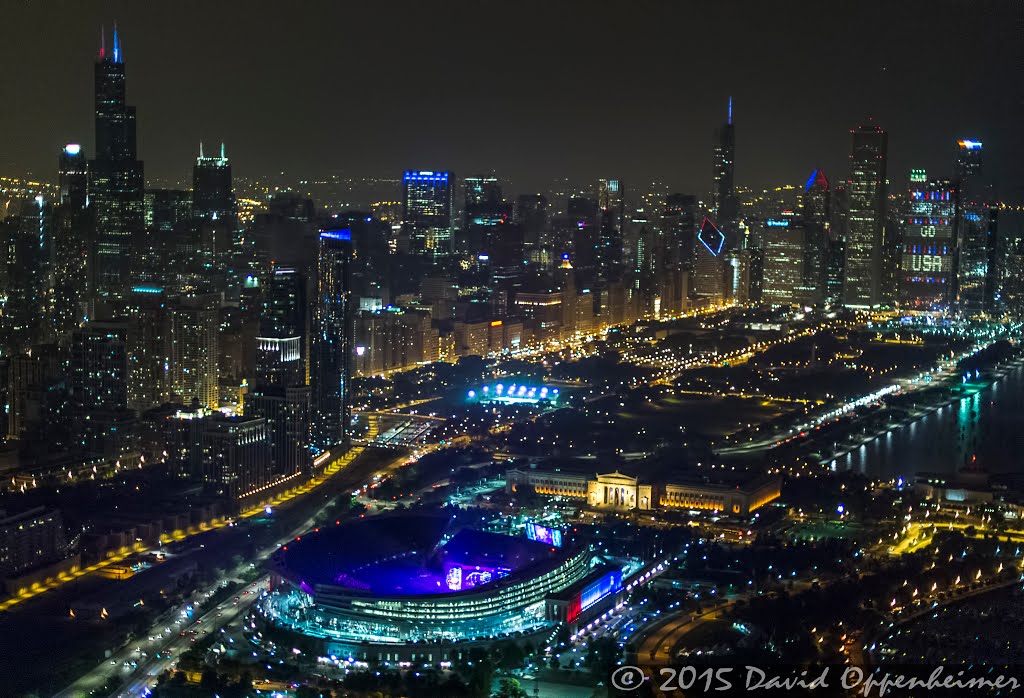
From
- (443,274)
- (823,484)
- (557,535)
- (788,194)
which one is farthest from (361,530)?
(788,194)

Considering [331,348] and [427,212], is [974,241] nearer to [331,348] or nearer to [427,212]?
[427,212]

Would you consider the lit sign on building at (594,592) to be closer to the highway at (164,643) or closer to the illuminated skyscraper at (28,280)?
the highway at (164,643)

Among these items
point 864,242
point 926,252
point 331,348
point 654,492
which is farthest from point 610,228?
point 654,492

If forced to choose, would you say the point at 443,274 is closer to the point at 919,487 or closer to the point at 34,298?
the point at 34,298

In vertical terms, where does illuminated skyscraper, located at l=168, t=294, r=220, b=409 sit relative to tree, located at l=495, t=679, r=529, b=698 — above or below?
above

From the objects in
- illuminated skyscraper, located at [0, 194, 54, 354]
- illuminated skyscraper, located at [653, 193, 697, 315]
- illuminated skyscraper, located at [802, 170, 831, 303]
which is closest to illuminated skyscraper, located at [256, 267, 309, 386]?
illuminated skyscraper, located at [0, 194, 54, 354]

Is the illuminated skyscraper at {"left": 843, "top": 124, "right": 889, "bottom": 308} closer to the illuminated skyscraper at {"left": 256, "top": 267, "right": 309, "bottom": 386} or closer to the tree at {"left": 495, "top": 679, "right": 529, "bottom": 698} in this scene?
the illuminated skyscraper at {"left": 256, "top": 267, "right": 309, "bottom": 386}
